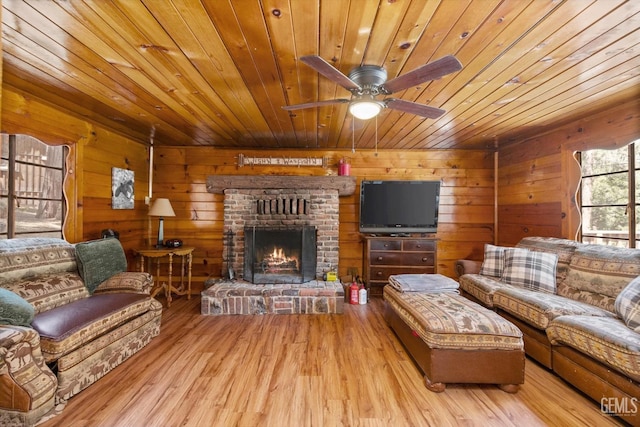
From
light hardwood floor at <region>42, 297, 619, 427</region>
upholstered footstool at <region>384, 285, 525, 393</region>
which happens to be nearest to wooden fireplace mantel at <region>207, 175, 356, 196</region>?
light hardwood floor at <region>42, 297, 619, 427</region>

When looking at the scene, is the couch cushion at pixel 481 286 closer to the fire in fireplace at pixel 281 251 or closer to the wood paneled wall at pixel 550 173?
the wood paneled wall at pixel 550 173

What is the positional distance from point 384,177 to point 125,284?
3578 mm

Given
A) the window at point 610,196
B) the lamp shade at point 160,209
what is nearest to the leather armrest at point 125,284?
the lamp shade at point 160,209

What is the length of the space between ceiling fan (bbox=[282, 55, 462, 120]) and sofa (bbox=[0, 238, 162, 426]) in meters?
2.10

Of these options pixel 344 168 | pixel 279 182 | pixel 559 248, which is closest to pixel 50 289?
pixel 279 182

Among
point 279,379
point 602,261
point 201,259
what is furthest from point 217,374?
point 602,261

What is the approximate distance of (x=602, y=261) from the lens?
2500mm

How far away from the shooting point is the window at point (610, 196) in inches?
108

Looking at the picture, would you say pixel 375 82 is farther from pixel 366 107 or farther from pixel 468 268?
pixel 468 268

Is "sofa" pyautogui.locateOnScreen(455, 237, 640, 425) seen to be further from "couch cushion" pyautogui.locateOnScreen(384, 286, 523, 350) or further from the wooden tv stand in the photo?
the wooden tv stand

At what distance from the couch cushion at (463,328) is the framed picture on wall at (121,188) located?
3666mm

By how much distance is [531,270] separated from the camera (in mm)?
2926

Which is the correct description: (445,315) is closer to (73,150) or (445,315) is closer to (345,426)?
(345,426)

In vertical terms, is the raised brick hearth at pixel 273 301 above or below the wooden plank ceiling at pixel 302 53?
below
